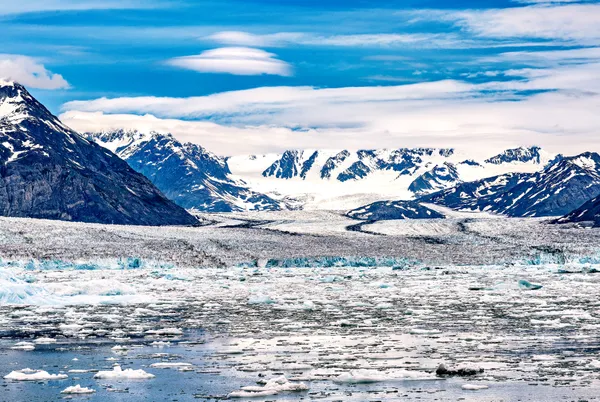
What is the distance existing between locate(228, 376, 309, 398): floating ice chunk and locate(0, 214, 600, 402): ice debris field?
Answer: 0.03 m

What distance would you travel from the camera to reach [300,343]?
2478 cm

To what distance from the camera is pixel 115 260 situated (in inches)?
3137

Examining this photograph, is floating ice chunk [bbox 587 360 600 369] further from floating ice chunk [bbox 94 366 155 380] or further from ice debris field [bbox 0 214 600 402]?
floating ice chunk [bbox 94 366 155 380]

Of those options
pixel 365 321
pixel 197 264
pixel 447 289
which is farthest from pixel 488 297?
pixel 197 264

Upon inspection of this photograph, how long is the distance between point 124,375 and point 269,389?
3.78 meters

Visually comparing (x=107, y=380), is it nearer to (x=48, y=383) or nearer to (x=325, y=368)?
(x=48, y=383)

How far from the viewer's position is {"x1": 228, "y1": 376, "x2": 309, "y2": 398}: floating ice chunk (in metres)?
17.0

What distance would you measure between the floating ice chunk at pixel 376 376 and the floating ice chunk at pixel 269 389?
1.30 m

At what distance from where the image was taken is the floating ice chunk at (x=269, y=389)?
1703 centimetres

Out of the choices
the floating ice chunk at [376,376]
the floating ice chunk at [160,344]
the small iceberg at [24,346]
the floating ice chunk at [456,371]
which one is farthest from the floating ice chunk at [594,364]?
the small iceberg at [24,346]

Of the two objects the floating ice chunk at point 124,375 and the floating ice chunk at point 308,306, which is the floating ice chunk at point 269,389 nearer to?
the floating ice chunk at point 124,375

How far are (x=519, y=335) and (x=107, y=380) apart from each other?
41.1 feet

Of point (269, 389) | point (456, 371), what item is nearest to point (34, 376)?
point (269, 389)

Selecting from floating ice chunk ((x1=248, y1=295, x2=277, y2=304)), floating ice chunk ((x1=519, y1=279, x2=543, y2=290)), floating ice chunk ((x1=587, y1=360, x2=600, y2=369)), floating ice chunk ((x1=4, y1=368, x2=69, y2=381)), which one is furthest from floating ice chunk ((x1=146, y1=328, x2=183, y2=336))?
floating ice chunk ((x1=519, y1=279, x2=543, y2=290))
